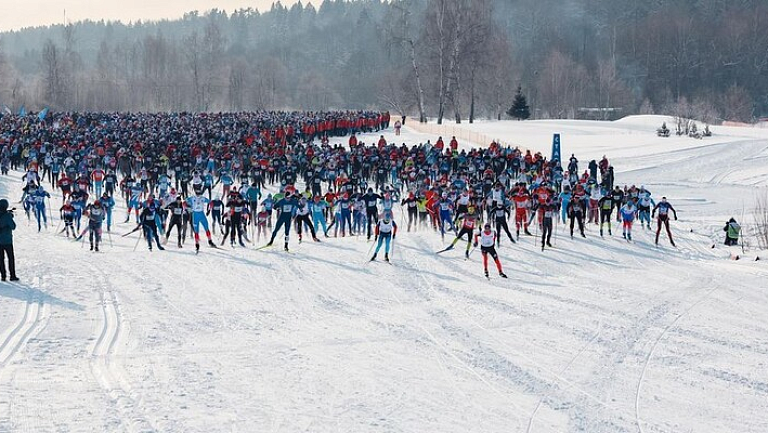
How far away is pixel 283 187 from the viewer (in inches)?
961

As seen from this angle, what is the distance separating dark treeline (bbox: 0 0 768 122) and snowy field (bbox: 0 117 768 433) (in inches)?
1875

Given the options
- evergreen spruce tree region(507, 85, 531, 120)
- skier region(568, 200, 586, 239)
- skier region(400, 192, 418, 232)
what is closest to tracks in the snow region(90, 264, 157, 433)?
skier region(400, 192, 418, 232)

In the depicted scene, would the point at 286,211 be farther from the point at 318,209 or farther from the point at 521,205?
the point at 521,205

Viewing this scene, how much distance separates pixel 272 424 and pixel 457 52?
56.5 meters

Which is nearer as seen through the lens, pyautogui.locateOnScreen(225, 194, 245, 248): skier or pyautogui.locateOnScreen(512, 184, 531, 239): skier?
pyautogui.locateOnScreen(225, 194, 245, 248): skier

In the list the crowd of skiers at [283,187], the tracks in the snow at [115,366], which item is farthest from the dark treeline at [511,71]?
the tracks in the snow at [115,366]

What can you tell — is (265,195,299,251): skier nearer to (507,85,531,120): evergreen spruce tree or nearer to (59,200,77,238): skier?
(59,200,77,238): skier

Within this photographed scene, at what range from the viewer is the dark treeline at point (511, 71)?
96.5 m

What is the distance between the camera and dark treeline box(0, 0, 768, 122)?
96.5 metres

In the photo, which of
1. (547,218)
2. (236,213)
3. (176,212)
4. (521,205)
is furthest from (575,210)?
(176,212)

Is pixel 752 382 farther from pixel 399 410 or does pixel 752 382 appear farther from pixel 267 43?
pixel 267 43

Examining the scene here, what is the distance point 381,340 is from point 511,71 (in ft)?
315

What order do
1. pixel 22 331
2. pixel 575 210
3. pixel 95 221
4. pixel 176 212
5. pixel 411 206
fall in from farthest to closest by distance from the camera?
1. pixel 411 206
2. pixel 575 210
3. pixel 95 221
4. pixel 176 212
5. pixel 22 331

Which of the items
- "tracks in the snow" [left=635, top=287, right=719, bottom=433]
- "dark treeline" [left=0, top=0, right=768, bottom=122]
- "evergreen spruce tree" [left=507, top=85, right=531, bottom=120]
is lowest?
Result: "tracks in the snow" [left=635, top=287, right=719, bottom=433]
